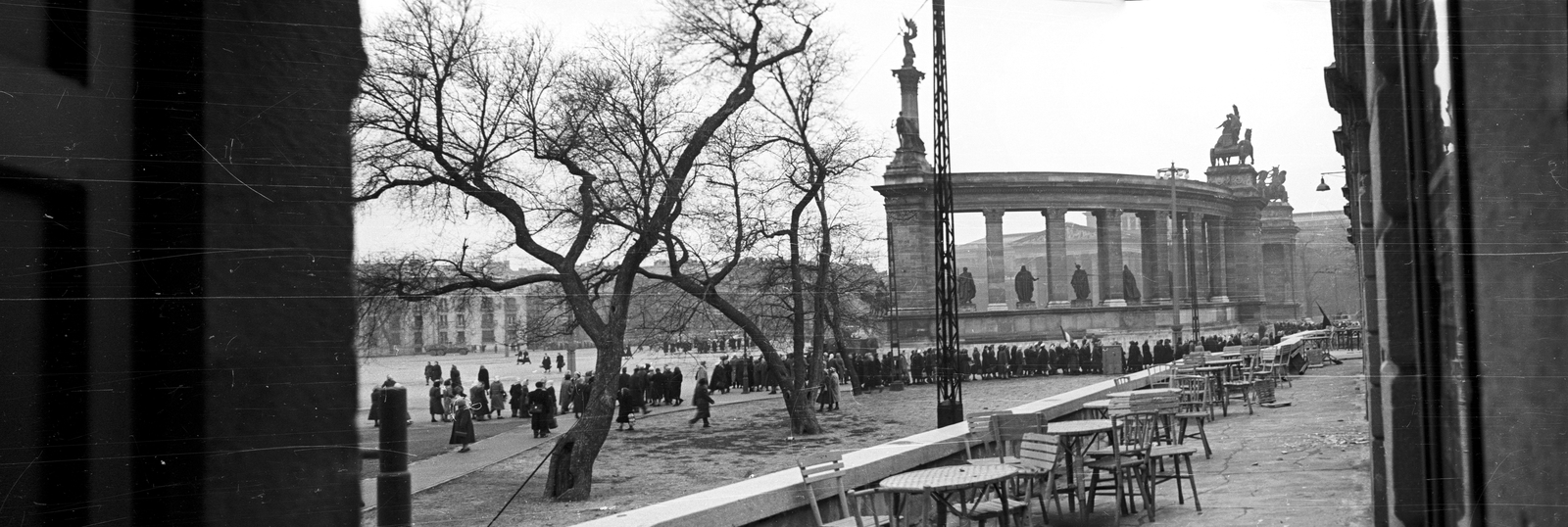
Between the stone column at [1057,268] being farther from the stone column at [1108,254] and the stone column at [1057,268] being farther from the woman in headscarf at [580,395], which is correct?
the woman in headscarf at [580,395]

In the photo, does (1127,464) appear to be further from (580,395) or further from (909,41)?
(580,395)

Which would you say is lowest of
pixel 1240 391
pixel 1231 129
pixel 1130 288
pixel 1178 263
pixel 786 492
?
pixel 786 492

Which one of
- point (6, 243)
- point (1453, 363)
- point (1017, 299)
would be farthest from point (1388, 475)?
point (6, 243)

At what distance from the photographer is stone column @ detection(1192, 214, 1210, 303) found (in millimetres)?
3727

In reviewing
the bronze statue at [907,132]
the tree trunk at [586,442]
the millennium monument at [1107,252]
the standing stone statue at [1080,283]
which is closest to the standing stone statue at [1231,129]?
the millennium monument at [1107,252]

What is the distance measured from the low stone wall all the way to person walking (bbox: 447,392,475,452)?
0.45 m

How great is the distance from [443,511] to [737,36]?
177cm

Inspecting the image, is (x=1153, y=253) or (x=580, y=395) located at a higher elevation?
(x=1153, y=253)

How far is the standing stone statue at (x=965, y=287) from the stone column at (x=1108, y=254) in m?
0.71

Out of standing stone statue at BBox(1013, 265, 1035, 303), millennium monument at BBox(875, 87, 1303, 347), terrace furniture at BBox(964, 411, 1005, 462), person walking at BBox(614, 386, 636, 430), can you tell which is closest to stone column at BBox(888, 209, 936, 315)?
millennium monument at BBox(875, 87, 1303, 347)

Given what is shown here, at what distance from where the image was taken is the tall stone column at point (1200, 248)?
3.73 meters

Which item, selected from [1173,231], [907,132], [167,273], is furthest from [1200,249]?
[167,273]

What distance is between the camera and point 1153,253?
3.92m

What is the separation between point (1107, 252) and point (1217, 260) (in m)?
0.48
